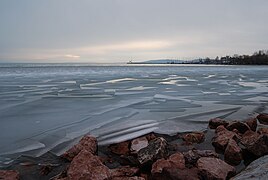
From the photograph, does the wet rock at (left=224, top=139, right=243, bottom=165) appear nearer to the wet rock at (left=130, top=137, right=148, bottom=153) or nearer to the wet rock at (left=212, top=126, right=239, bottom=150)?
the wet rock at (left=212, top=126, right=239, bottom=150)

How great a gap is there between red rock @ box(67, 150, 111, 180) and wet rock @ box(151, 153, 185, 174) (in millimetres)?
813

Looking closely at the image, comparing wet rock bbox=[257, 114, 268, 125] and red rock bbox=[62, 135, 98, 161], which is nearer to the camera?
red rock bbox=[62, 135, 98, 161]

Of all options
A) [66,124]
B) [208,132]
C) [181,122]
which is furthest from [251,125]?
[66,124]

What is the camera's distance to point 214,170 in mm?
4234

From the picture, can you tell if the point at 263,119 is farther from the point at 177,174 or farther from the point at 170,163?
the point at 177,174

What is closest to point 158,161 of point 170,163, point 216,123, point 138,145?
point 170,163

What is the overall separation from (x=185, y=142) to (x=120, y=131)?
1768 mm

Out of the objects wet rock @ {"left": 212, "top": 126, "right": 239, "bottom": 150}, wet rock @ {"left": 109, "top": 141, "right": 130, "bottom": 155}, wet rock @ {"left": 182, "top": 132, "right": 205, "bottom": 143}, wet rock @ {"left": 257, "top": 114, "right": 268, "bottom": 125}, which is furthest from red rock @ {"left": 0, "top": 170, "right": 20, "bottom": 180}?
wet rock @ {"left": 257, "top": 114, "right": 268, "bottom": 125}

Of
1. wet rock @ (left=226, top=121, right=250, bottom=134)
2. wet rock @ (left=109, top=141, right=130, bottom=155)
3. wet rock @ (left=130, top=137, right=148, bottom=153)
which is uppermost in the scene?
wet rock @ (left=226, top=121, right=250, bottom=134)

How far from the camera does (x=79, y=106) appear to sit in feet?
36.3

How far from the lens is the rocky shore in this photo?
13.5ft

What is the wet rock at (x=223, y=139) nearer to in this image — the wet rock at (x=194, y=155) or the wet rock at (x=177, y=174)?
the wet rock at (x=194, y=155)

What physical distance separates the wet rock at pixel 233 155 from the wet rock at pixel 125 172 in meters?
1.78

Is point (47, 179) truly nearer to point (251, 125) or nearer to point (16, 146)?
point (16, 146)
